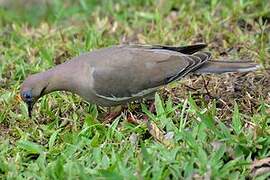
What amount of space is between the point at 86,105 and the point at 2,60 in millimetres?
1234

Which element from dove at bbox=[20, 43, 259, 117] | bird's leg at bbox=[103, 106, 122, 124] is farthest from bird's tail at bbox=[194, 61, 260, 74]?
bird's leg at bbox=[103, 106, 122, 124]

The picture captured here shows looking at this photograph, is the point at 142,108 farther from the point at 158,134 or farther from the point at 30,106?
the point at 30,106

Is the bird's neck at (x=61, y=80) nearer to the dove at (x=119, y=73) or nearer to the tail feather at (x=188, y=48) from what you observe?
the dove at (x=119, y=73)

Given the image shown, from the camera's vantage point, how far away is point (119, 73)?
584 centimetres

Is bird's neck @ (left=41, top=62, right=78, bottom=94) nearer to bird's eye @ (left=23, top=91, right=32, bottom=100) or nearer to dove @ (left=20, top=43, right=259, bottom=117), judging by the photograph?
dove @ (left=20, top=43, right=259, bottom=117)

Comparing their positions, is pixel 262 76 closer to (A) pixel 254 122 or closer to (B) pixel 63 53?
(A) pixel 254 122

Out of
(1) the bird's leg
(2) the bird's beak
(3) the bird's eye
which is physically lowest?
(1) the bird's leg

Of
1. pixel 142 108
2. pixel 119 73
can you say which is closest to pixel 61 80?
pixel 119 73

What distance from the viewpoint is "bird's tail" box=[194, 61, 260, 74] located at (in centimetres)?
605

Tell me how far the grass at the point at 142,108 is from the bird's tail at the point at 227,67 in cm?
21

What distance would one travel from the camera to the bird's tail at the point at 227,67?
6.05 metres

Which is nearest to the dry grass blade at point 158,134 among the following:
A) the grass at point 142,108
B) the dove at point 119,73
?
the grass at point 142,108

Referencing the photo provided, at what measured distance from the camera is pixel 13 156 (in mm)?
5395

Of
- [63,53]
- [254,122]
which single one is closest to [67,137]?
[254,122]
